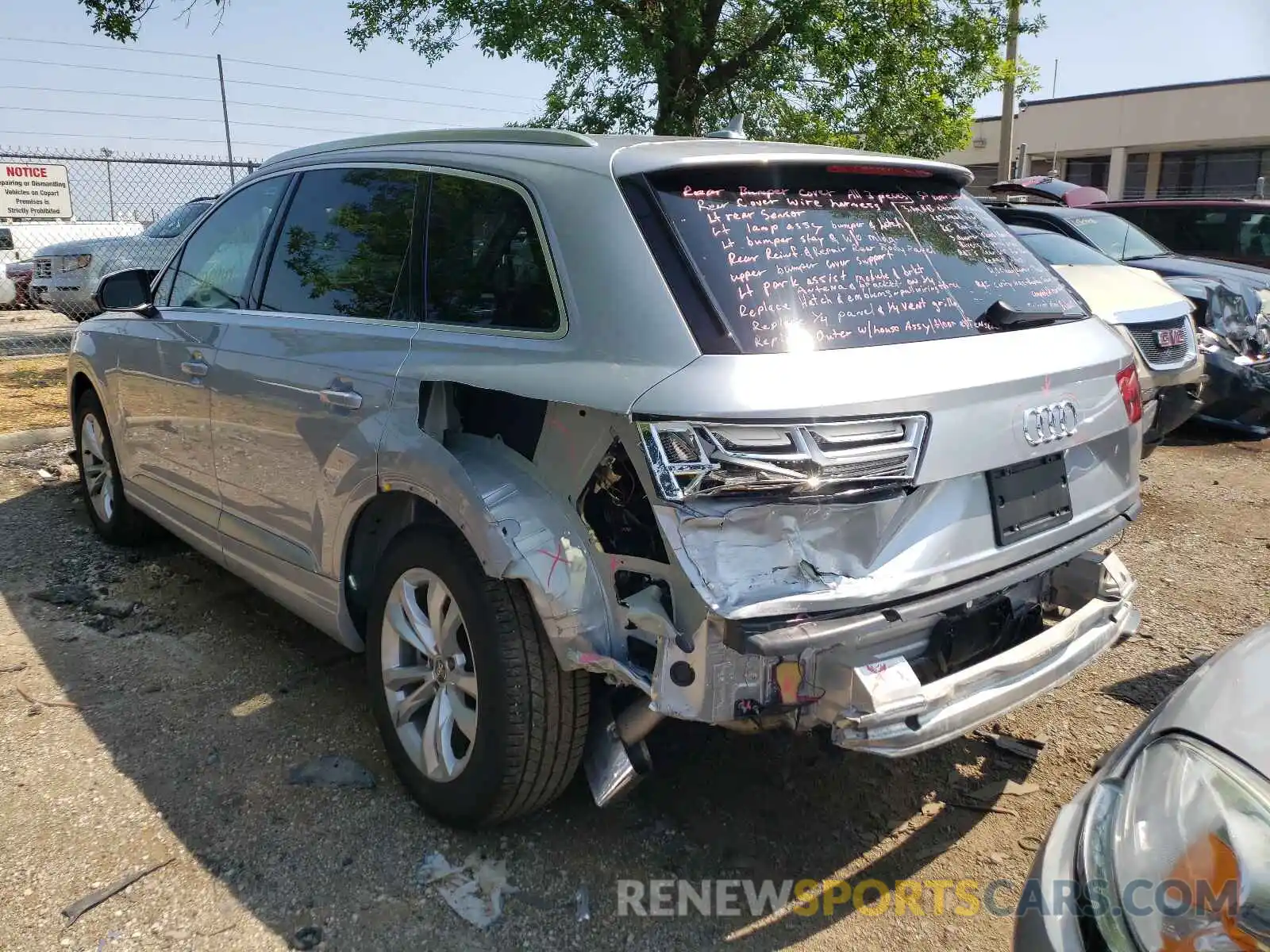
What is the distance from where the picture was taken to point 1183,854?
5.03ft

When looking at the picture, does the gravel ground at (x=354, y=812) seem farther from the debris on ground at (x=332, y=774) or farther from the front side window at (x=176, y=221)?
the front side window at (x=176, y=221)

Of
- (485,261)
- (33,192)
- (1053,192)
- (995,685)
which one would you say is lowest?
(995,685)

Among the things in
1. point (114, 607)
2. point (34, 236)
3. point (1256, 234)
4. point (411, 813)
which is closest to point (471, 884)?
point (411, 813)

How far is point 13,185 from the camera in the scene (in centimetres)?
1211

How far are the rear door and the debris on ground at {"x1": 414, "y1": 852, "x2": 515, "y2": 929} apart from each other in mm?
957

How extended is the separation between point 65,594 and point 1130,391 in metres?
4.36

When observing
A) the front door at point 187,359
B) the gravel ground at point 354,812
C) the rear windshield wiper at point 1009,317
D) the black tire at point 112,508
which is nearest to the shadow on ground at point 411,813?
the gravel ground at point 354,812

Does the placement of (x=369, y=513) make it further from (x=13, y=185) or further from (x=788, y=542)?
(x=13, y=185)

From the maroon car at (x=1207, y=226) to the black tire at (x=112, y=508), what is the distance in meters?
9.83

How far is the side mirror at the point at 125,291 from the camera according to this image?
4.36 meters

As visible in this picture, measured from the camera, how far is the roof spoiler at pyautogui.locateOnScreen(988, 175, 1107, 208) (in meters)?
10.4

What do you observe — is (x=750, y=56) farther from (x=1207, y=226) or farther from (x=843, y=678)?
(x=843, y=678)

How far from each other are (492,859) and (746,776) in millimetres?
824

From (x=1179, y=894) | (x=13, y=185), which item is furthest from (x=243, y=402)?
(x=13, y=185)
